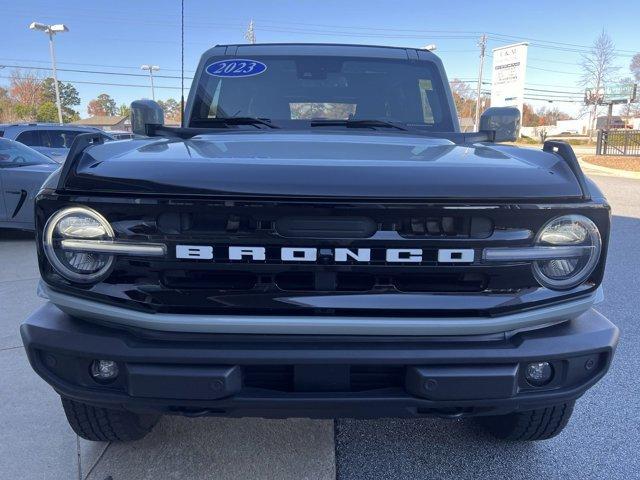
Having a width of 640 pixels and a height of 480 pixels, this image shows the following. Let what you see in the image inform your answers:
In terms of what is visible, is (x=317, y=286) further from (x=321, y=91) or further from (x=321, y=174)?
(x=321, y=91)

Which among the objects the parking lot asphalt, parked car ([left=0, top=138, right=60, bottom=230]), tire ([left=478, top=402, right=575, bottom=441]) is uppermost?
parked car ([left=0, top=138, right=60, bottom=230])

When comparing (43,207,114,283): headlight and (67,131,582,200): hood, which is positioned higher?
(67,131,582,200): hood

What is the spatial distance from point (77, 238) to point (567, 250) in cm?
162

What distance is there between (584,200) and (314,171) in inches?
35.8

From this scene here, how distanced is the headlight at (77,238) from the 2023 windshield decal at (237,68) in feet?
5.90

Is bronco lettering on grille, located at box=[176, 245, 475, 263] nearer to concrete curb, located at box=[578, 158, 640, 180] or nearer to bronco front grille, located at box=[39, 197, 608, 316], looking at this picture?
bronco front grille, located at box=[39, 197, 608, 316]

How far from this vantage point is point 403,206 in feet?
5.57

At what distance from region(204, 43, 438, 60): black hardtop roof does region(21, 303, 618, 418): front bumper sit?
220 cm

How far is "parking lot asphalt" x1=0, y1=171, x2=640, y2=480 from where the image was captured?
95.2 inches

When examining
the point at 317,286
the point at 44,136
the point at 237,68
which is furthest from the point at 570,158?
the point at 44,136

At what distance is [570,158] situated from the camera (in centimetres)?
195

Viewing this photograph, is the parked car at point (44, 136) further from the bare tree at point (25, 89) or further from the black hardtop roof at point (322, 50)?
the bare tree at point (25, 89)

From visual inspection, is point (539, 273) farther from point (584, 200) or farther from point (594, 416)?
point (594, 416)

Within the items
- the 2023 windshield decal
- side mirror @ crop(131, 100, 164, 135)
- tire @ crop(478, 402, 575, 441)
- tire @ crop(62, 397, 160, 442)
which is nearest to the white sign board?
the 2023 windshield decal
